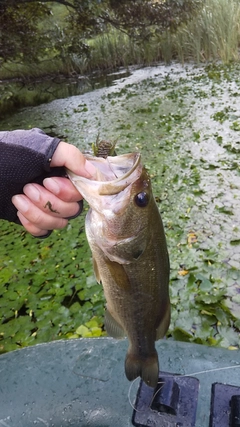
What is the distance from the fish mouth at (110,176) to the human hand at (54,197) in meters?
0.03

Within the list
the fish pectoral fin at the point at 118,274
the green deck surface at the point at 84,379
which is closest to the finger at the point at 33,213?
the fish pectoral fin at the point at 118,274

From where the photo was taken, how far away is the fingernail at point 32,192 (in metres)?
1.57

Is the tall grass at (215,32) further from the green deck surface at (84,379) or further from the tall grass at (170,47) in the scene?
the green deck surface at (84,379)

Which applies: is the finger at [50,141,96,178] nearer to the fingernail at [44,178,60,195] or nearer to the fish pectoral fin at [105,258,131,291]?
the fingernail at [44,178,60,195]

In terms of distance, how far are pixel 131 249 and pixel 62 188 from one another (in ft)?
1.26

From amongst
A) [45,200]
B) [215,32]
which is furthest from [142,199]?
[215,32]

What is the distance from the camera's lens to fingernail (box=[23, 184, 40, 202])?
5.15 ft

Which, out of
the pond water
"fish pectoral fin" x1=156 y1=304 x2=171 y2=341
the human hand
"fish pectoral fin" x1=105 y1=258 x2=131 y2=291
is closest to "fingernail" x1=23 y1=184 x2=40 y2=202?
the human hand

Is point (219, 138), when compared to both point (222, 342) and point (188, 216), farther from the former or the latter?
point (222, 342)

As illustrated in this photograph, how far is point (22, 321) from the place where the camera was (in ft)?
10.9

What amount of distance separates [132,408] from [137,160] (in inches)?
49.3

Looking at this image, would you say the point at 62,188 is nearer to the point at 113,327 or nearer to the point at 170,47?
the point at 113,327

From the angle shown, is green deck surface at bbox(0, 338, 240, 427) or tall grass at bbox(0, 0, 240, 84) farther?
tall grass at bbox(0, 0, 240, 84)

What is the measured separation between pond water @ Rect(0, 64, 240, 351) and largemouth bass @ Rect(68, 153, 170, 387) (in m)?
1.28
